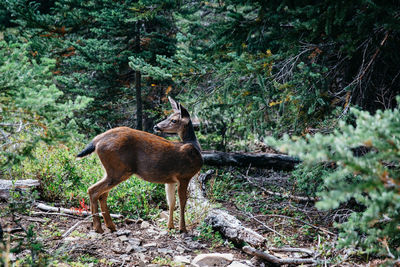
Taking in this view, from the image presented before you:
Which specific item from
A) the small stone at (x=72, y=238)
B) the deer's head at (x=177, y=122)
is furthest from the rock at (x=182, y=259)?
the deer's head at (x=177, y=122)

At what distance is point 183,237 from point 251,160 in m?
3.46

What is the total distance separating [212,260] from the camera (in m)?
4.36

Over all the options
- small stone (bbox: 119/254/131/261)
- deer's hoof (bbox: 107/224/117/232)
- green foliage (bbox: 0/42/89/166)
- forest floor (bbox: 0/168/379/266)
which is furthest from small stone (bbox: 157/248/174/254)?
green foliage (bbox: 0/42/89/166)

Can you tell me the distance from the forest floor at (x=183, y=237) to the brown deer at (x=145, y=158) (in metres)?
0.35

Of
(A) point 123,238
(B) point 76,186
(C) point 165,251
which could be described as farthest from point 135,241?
(B) point 76,186

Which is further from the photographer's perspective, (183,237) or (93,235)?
(183,237)

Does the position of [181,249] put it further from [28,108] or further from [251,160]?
[251,160]

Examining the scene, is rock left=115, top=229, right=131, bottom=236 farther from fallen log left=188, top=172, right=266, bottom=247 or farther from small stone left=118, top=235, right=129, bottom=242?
fallen log left=188, top=172, right=266, bottom=247

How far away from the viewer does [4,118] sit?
133 inches

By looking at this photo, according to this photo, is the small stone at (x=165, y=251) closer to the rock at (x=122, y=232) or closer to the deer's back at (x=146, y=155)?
the rock at (x=122, y=232)

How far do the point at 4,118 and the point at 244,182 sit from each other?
18.1 ft

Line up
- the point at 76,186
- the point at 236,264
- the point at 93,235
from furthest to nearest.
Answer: the point at 76,186
the point at 93,235
the point at 236,264

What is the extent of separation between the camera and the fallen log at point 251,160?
8.11m

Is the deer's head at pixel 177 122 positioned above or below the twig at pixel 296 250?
above
